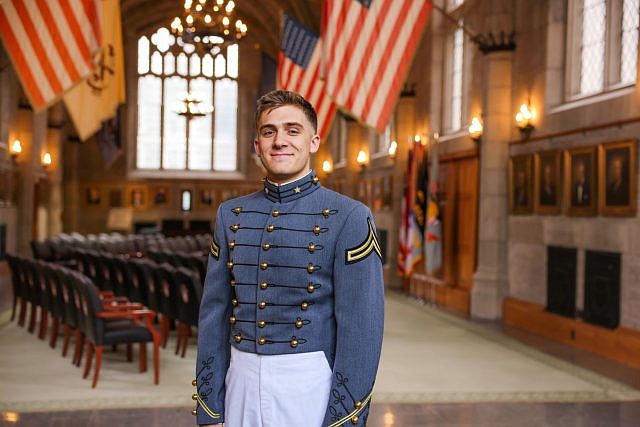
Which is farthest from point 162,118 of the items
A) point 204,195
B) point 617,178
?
point 617,178

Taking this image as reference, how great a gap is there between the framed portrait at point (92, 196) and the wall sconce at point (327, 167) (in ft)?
39.3

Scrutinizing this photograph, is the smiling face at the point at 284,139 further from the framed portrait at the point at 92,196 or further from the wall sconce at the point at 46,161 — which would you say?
the framed portrait at the point at 92,196

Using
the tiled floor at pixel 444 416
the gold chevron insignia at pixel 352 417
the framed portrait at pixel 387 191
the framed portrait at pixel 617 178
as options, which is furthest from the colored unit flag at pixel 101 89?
the gold chevron insignia at pixel 352 417

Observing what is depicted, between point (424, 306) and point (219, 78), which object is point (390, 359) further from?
point (219, 78)

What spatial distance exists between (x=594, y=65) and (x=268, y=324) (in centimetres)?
948

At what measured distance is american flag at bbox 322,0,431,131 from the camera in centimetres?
954

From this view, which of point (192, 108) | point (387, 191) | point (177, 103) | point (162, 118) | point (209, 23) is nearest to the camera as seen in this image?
point (209, 23)

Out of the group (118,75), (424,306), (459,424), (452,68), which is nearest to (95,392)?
(459,424)

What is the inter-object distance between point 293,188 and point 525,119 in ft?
32.4

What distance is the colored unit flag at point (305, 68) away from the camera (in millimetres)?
13469

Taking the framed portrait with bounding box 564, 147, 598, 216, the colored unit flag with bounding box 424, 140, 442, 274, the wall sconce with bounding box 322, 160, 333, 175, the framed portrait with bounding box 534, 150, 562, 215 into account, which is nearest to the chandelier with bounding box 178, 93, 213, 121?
the wall sconce with bounding box 322, 160, 333, 175

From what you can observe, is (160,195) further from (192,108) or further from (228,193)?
(192,108)

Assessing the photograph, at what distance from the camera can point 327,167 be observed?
85.9 feet

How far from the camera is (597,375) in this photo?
27.4ft
